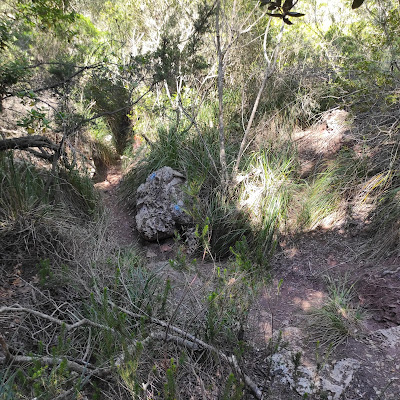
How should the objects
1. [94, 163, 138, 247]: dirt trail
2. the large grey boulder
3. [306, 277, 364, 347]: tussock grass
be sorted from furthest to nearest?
[94, 163, 138, 247]: dirt trail < the large grey boulder < [306, 277, 364, 347]: tussock grass

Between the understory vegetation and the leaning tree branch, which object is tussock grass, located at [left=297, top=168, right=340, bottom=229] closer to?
the understory vegetation

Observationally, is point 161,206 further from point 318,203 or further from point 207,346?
point 207,346

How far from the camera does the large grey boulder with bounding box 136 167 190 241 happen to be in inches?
188

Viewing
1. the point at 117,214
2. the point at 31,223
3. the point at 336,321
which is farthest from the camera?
the point at 117,214

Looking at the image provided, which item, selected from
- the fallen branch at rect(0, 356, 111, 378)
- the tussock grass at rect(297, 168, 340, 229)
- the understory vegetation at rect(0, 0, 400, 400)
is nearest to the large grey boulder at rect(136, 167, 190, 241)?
the understory vegetation at rect(0, 0, 400, 400)

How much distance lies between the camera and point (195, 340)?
204 centimetres

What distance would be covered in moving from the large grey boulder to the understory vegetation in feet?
0.63

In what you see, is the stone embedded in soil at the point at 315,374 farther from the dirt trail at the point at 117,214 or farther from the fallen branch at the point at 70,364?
the dirt trail at the point at 117,214

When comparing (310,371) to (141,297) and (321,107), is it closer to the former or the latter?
(141,297)

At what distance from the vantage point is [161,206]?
193 inches

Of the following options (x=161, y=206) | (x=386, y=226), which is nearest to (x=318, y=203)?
(x=386, y=226)

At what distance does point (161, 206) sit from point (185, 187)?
1.88 feet

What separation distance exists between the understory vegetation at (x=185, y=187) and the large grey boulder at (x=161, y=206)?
19 centimetres

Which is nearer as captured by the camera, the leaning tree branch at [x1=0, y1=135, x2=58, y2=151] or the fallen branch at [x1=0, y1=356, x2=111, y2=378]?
the fallen branch at [x1=0, y1=356, x2=111, y2=378]
